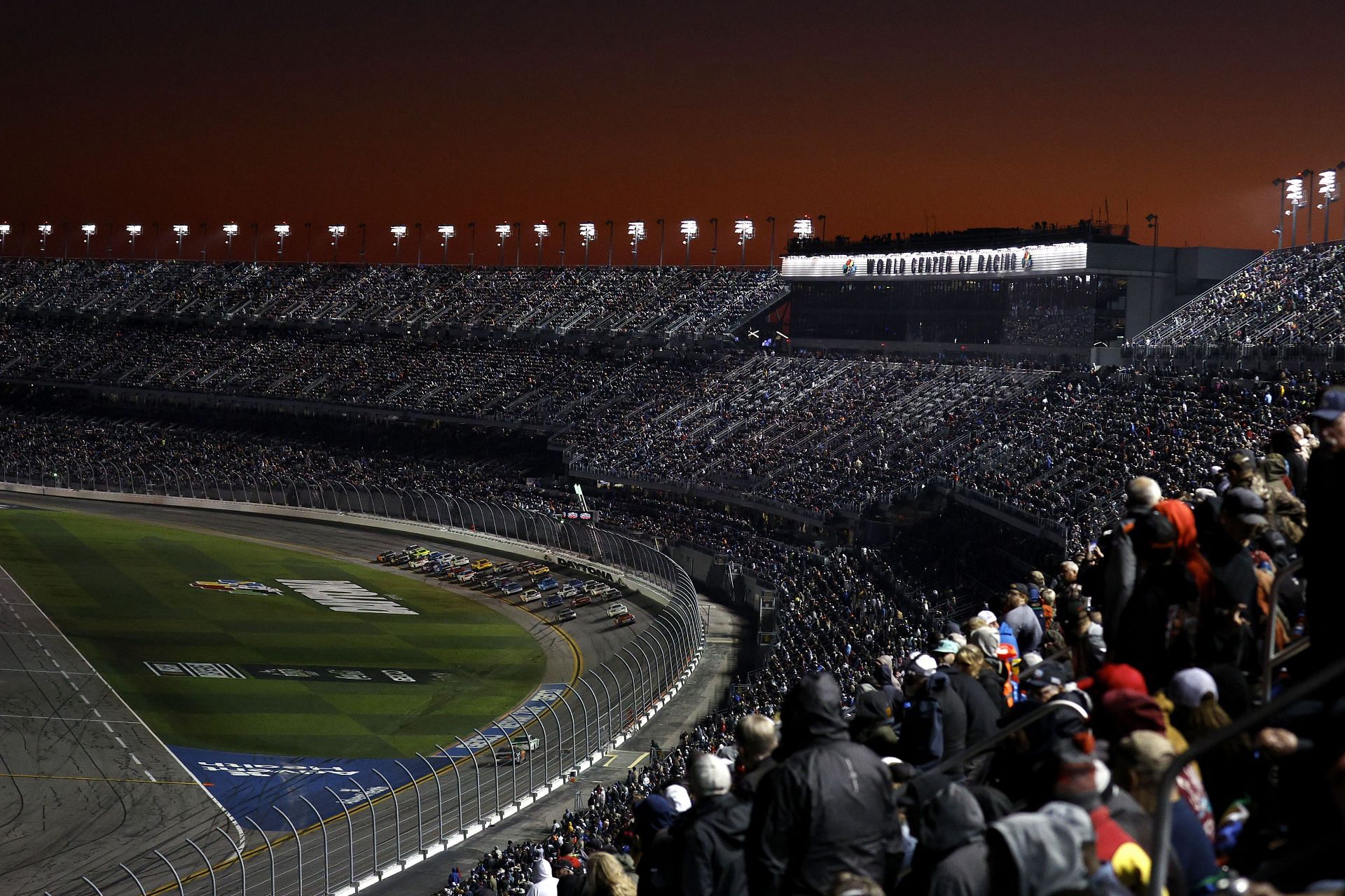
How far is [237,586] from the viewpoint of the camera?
53938mm

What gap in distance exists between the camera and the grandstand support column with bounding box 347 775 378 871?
846 inches

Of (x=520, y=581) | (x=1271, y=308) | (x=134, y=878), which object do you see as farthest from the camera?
(x=520, y=581)

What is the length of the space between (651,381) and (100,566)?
32.4 meters

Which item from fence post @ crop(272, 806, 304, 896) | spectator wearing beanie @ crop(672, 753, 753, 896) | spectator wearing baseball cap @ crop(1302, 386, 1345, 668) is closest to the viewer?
spectator wearing beanie @ crop(672, 753, 753, 896)

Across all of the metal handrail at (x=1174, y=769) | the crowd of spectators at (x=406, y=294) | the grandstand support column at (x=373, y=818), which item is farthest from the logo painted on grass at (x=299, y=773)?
the crowd of spectators at (x=406, y=294)

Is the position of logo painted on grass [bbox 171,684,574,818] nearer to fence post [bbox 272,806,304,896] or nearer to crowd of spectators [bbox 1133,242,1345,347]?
fence post [bbox 272,806,304,896]

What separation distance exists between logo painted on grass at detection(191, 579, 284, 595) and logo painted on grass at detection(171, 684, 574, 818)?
21.7 m

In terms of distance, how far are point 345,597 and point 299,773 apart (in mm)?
23007

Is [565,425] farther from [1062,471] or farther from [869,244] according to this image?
[1062,471]

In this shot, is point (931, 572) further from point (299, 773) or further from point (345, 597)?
point (345, 597)

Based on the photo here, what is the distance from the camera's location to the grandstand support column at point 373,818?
2150 cm

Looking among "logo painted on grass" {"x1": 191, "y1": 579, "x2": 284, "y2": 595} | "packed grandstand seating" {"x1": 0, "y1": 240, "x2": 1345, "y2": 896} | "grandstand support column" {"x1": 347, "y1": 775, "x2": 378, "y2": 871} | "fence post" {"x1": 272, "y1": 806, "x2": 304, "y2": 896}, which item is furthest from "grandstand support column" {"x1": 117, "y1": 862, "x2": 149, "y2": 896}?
"logo painted on grass" {"x1": 191, "y1": 579, "x2": 284, "y2": 595}

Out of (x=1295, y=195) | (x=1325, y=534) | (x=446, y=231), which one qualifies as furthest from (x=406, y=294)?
(x=1325, y=534)

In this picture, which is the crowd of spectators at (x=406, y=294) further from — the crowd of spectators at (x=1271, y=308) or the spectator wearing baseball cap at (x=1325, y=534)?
the spectator wearing baseball cap at (x=1325, y=534)
